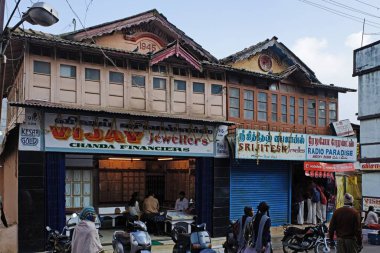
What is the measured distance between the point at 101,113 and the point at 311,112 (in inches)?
416

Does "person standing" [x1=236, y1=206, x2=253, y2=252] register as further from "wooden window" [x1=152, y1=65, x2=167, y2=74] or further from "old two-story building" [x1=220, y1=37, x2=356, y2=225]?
"wooden window" [x1=152, y1=65, x2=167, y2=74]

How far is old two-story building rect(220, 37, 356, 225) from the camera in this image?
58.0 feet

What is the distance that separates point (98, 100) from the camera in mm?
14969

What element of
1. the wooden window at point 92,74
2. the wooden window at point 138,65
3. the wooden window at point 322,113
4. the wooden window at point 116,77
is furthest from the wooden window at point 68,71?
the wooden window at point 322,113

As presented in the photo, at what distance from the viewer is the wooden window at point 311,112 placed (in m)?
20.2

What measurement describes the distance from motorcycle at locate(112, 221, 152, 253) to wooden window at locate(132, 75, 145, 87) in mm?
6172

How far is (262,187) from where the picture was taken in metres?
18.7

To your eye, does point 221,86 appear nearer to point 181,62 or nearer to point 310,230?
point 181,62

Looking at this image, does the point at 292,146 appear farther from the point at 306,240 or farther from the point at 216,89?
the point at 306,240

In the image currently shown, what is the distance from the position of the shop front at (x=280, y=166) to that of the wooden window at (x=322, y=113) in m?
1.08

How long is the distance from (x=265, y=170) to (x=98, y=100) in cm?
→ 801

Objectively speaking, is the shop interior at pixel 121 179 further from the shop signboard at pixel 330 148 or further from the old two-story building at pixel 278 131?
the shop signboard at pixel 330 148

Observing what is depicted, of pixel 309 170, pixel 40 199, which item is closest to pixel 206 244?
pixel 40 199

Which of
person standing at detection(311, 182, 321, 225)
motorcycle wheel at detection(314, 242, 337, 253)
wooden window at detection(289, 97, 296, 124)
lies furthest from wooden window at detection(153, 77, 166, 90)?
person standing at detection(311, 182, 321, 225)
